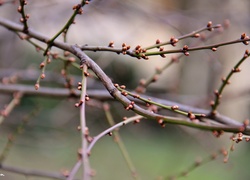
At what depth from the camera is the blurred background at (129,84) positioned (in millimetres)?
3141

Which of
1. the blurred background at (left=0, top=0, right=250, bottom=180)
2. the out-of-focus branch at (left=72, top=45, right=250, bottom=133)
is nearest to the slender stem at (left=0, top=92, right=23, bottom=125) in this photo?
the blurred background at (left=0, top=0, right=250, bottom=180)

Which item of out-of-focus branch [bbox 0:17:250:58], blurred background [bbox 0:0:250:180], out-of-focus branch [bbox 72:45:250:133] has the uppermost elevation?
blurred background [bbox 0:0:250:180]

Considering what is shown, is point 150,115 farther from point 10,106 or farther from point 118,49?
point 10,106

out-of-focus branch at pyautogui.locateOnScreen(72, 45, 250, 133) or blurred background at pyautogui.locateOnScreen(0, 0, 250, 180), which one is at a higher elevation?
blurred background at pyautogui.locateOnScreen(0, 0, 250, 180)

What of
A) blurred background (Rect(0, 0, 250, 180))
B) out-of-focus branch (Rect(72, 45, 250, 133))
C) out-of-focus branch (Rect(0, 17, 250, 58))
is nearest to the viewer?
out-of-focus branch (Rect(72, 45, 250, 133))

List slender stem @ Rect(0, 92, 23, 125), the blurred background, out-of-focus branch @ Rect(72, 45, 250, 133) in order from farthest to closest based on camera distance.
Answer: the blurred background, slender stem @ Rect(0, 92, 23, 125), out-of-focus branch @ Rect(72, 45, 250, 133)

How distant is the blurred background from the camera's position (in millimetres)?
3141

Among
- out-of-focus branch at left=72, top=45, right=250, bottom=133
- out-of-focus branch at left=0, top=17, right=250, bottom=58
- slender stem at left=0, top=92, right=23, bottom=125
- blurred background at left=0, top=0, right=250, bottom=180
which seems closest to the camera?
out-of-focus branch at left=72, top=45, right=250, bottom=133

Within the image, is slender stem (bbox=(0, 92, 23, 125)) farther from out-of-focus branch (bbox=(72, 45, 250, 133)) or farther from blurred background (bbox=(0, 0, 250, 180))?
out-of-focus branch (bbox=(72, 45, 250, 133))

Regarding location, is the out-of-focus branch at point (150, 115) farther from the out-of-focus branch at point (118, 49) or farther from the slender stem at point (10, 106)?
the slender stem at point (10, 106)

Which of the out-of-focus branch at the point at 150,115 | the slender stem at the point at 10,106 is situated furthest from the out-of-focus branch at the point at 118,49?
the slender stem at the point at 10,106

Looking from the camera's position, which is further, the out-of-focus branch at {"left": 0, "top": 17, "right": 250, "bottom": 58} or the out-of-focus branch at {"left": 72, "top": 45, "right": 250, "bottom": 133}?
the out-of-focus branch at {"left": 0, "top": 17, "right": 250, "bottom": 58}

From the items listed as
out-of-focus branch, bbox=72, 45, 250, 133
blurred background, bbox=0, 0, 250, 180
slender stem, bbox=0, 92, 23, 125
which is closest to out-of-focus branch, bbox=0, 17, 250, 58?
out-of-focus branch, bbox=72, 45, 250, 133

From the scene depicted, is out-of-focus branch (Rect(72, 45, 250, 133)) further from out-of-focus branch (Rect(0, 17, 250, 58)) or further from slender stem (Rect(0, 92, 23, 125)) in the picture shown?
slender stem (Rect(0, 92, 23, 125))
